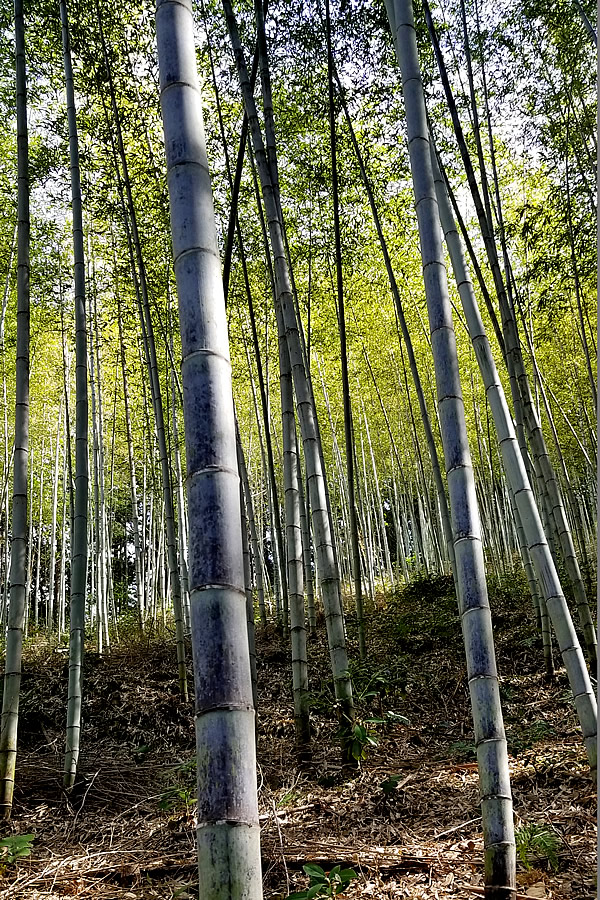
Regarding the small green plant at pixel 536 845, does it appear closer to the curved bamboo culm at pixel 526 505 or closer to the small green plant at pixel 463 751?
the curved bamboo culm at pixel 526 505

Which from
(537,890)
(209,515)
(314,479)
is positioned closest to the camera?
(209,515)

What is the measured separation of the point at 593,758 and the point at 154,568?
8498 mm

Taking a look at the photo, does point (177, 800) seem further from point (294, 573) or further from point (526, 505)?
point (526, 505)

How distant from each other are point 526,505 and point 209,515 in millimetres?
1734

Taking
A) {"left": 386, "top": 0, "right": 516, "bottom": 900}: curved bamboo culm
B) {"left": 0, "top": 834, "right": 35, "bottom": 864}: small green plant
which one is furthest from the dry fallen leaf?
{"left": 0, "top": 834, "right": 35, "bottom": 864}: small green plant

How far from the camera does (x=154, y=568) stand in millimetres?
10234

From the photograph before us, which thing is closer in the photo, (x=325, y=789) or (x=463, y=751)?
(x=325, y=789)

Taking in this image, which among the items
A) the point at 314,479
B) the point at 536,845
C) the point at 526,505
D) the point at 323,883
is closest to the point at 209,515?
the point at 323,883

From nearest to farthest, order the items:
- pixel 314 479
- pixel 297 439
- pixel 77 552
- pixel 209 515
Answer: pixel 209 515 → pixel 314 479 → pixel 77 552 → pixel 297 439

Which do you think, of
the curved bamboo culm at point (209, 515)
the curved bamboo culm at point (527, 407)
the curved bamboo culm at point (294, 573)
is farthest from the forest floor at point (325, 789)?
the curved bamboo culm at point (209, 515)

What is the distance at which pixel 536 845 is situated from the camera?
2.19 meters

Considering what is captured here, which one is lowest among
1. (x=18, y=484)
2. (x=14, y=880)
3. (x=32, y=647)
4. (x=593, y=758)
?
(x=14, y=880)

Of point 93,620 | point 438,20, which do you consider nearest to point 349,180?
point 438,20

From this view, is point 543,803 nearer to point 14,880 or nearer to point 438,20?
point 14,880
